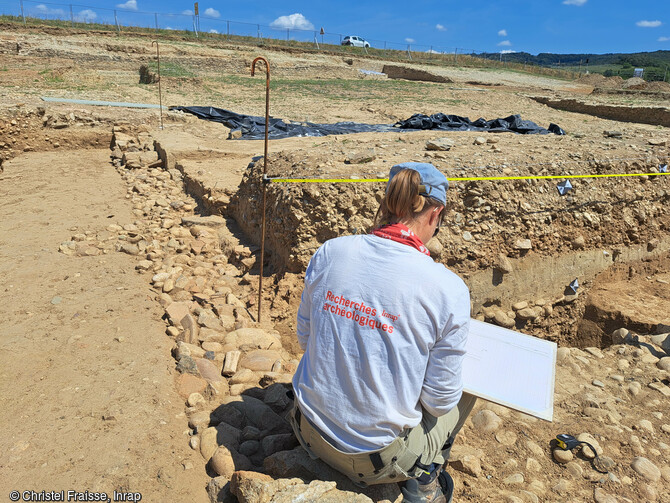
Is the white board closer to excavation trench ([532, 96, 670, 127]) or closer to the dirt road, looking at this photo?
the dirt road

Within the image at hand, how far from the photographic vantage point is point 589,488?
259cm

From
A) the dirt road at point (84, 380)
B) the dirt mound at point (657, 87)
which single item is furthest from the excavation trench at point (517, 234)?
the dirt mound at point (657, 87)

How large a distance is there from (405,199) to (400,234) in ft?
0.53

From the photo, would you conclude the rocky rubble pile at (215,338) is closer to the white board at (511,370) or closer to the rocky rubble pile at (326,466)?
the rocky rubble pile at (326,466)

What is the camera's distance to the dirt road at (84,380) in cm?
227

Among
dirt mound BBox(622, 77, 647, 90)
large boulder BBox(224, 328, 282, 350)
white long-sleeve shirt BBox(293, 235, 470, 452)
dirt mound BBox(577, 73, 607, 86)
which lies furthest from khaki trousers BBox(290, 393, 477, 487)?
dirt mound BBox(577, 73, 607, 86)

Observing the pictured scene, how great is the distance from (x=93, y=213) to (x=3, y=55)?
18.4m

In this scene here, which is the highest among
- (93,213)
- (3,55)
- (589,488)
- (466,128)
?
(3,55)

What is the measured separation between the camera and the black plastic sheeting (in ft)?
32.4

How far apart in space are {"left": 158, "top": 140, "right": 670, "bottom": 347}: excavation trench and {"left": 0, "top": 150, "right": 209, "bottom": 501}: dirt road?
135 centimetres

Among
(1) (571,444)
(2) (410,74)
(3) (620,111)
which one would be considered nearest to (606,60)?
(2) (410,74)

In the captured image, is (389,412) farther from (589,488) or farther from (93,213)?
(93,213)

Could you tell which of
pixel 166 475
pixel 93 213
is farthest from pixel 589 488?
pixel 93 213

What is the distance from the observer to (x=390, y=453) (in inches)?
73.9
